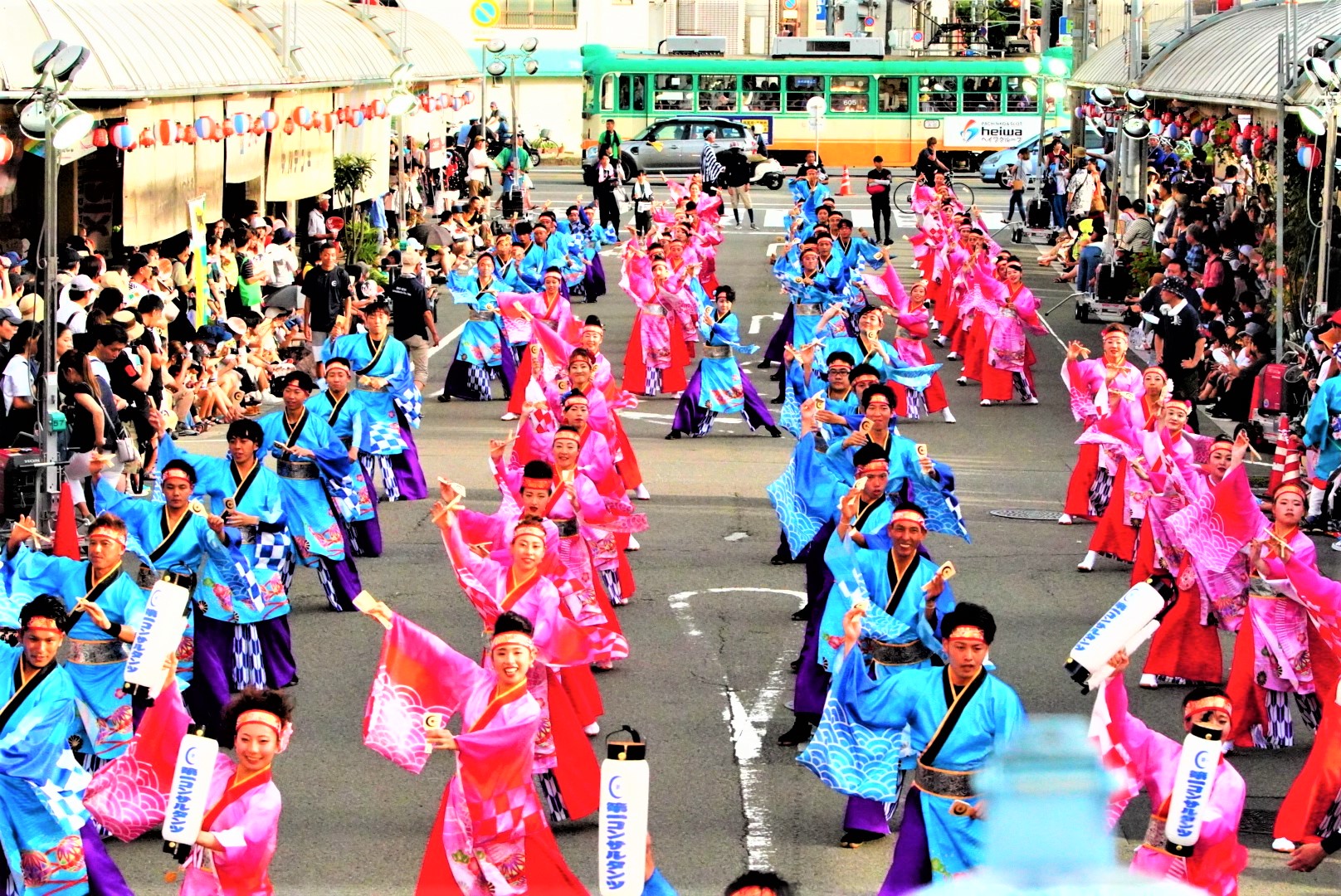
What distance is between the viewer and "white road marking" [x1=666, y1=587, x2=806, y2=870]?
820 cm

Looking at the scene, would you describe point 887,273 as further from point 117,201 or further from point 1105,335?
point 117,201

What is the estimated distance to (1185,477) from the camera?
10.6 metres

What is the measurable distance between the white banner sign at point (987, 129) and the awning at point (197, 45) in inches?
689

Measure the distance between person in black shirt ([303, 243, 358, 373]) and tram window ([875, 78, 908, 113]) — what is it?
92.1ft

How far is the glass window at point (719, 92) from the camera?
46031 mm

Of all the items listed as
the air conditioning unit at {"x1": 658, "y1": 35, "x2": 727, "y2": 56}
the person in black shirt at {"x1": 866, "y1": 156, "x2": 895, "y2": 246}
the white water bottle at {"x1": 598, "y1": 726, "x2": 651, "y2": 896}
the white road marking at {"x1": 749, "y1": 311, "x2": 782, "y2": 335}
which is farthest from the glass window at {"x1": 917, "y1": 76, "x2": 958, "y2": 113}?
the white water bottle at {"x1": 598, "y1": 726, "x2": 651, "y2": 896}

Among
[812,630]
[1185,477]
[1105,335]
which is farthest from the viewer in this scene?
[1105,335]

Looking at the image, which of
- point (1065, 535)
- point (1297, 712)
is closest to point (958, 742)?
point (1297, 712)

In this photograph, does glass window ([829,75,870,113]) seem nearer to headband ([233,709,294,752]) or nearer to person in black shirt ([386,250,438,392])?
person in black shirt ([386,250,438,392])

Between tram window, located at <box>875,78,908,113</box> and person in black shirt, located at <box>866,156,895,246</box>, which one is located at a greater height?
tram window, located at <box>875,78,908,113</box>

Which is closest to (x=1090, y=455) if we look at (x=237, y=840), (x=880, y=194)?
(x=237, y=840)

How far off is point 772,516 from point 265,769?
815cm

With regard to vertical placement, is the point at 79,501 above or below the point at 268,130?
below

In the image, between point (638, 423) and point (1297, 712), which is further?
point (638, 423)
